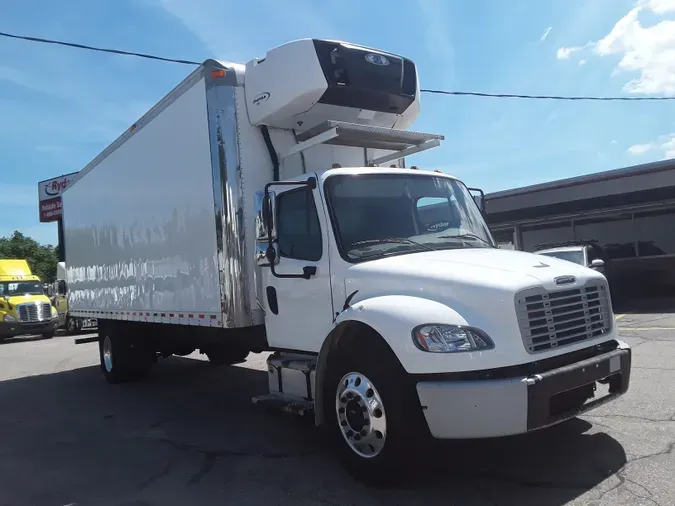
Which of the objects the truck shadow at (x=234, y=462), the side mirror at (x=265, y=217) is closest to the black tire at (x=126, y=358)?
the truck shadow at (x=234, y=462)

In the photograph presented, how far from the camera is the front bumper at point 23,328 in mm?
20328

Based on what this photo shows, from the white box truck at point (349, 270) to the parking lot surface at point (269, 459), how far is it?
463 mm

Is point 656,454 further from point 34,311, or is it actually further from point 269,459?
point 34,311

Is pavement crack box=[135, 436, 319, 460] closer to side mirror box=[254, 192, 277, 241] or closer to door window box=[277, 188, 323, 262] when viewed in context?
door window box=[277, 188, 323, 262]

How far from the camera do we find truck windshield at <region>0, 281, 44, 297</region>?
21.3 metres

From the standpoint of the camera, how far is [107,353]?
939 cm

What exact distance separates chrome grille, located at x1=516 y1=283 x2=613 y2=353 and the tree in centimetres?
7151

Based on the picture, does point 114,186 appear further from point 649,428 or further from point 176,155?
point 649,428

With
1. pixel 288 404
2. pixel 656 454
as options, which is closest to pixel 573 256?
pixel 656 454

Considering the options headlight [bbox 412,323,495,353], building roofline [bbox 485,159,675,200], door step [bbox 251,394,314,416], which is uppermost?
building roofline [bbox 485,159,675,200]

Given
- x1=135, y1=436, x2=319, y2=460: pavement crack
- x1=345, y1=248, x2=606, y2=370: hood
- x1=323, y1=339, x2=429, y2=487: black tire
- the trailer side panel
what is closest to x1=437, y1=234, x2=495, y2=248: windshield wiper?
x1=345, y1=248, x2=606, y2=370: hood

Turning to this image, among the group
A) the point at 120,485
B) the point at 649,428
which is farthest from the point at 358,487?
the point at 649,428

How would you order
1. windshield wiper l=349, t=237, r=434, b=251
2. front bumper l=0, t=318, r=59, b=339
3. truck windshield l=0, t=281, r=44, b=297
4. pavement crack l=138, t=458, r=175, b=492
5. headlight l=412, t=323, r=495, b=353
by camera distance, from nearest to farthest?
headlight l=412, t=323, r=495, b=353
pavement crack l=138, t=458, r=175, b=492
windshield wiper l=349, t=237, r=434, b=251
front bumper l=0, t=318, r=59, b=339
truck windshield l=0, t=281, r=44, b=297

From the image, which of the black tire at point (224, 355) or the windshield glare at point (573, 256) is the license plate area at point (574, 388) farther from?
the windshield glare at point (573, 256)
